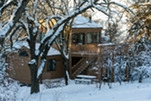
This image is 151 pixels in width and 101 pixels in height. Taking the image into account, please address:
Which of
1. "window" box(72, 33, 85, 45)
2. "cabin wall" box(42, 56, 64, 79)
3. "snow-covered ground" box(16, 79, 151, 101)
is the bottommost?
"cabin wall" box(42, 56, 64, 79)

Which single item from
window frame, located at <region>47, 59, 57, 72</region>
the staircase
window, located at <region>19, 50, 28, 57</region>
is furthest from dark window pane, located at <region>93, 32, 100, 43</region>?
window, located at <region>19, 50, 28, 57</region>

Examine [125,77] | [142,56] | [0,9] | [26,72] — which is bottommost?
[26,72]

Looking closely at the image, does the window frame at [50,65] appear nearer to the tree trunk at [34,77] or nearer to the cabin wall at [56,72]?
the cabin wall at [56,72]

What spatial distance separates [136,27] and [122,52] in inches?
97.8

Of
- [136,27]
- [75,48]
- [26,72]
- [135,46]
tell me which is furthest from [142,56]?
[26,72]

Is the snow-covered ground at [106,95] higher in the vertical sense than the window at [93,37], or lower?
lower

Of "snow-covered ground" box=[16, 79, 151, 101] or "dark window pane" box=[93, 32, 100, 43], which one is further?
Answer: "dark window pane" box=[93, 32, 100, 43]

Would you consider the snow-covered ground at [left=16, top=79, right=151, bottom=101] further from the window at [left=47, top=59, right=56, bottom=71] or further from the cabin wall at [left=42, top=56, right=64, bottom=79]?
the window at [left=47, top=59, right=56, bottom=71]

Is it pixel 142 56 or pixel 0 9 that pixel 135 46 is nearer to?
pixel 142 56

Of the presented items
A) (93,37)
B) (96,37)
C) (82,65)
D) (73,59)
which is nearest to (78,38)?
(93,37)

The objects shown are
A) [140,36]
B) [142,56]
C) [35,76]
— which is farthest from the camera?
[140,36]

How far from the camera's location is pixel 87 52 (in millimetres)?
22234

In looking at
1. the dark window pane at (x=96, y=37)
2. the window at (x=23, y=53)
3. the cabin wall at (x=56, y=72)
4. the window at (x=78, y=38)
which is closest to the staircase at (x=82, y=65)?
the cabin wall at (x=56, y=72)

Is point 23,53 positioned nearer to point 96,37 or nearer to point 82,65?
point 82,65
